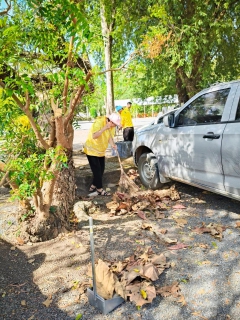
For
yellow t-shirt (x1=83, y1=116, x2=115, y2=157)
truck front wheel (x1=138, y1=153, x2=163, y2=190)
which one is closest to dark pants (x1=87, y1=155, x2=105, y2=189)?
yellow t-shirt (x1=83, y1=116, x2=115, y2=157)

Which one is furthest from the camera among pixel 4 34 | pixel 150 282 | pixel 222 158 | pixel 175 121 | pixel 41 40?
pixel 175 121

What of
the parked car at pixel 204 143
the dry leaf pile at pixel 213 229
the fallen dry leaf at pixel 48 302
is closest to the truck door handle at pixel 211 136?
the parked car at pixel 204 143

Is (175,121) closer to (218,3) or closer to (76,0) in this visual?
(76,0)

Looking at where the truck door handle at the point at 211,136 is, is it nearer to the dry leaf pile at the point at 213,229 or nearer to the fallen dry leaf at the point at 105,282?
the dry leaf pile at the point at 213,229

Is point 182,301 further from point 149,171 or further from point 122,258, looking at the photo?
point 149,171

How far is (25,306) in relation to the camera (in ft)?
8.73

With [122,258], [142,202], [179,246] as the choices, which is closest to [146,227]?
[179,246]

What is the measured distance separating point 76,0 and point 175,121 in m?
2.43

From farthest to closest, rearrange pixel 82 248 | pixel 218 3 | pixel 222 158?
pixel 218 3
pixel 222 158
pixel 82 248

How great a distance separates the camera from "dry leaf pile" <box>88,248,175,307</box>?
2.61 meters

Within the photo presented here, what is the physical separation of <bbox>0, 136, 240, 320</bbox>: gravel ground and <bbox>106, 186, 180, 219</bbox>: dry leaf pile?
186 millimetres

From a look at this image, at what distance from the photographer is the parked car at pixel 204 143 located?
12.6 ft

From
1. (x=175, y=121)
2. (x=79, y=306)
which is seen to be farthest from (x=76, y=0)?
(x=79, y=306)

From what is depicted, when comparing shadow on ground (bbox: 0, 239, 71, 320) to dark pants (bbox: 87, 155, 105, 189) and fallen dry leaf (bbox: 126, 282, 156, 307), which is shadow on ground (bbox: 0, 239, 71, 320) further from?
dark pants (bbox: 87, 155, 105, 189)
